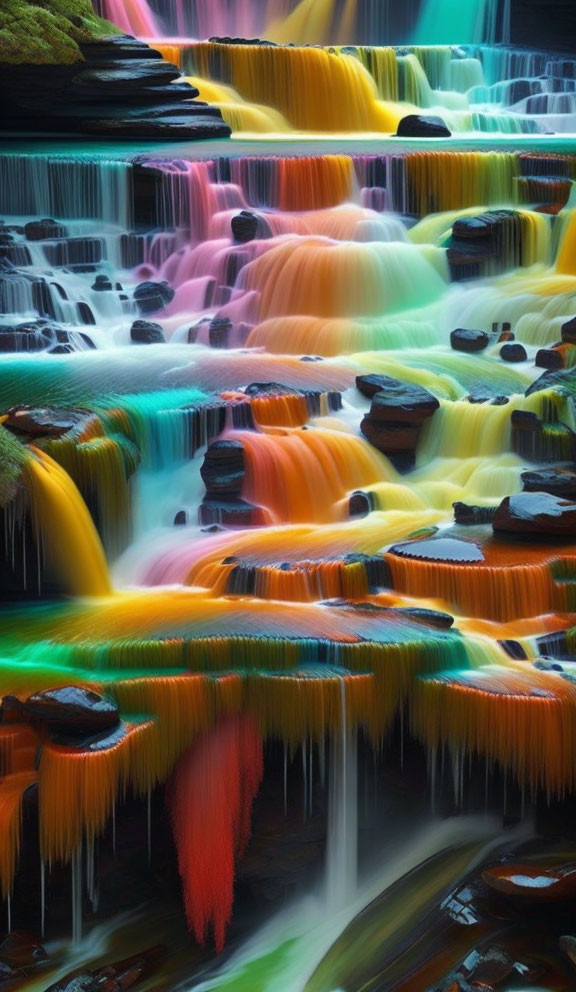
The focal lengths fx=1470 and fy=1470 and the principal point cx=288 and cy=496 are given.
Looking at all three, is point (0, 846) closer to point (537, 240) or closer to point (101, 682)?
point (101, 682)

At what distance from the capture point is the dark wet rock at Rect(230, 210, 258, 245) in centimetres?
1509

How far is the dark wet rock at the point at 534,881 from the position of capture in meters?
7.85

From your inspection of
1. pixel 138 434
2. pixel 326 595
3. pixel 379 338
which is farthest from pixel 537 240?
pixel 326 595

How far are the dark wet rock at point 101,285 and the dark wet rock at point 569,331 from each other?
182 inches

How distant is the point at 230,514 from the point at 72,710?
352 cm

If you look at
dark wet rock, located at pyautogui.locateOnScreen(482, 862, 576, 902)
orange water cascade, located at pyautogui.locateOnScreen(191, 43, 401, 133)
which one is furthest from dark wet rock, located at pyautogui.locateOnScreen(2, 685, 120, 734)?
orange water cascade, located at pyautogui.locateOnScreen(191, 43, 401, 133)

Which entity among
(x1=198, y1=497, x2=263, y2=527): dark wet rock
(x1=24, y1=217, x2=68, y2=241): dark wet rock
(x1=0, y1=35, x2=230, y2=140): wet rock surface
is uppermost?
(x1=0, y1=35, x2=230, y2=140): wet rock surface

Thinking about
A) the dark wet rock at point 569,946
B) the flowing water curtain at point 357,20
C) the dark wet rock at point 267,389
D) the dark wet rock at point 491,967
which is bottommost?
the dark wet rock at point 491,967

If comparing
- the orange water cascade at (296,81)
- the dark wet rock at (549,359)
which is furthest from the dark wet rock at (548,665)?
the orange water cascade at (296,81)

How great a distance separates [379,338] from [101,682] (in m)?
6.52

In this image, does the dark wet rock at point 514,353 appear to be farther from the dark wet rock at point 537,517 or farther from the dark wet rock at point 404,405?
the dark wet rock at point 537,517

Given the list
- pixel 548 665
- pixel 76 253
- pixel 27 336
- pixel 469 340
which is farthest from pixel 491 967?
pixel 76 253

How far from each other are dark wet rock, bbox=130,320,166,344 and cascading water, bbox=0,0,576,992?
2 centimetres

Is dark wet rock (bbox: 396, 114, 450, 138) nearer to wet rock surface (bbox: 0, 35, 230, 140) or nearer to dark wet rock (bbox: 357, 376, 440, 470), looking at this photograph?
wet rock surface (bbox: 0, 35, 230, 140)
